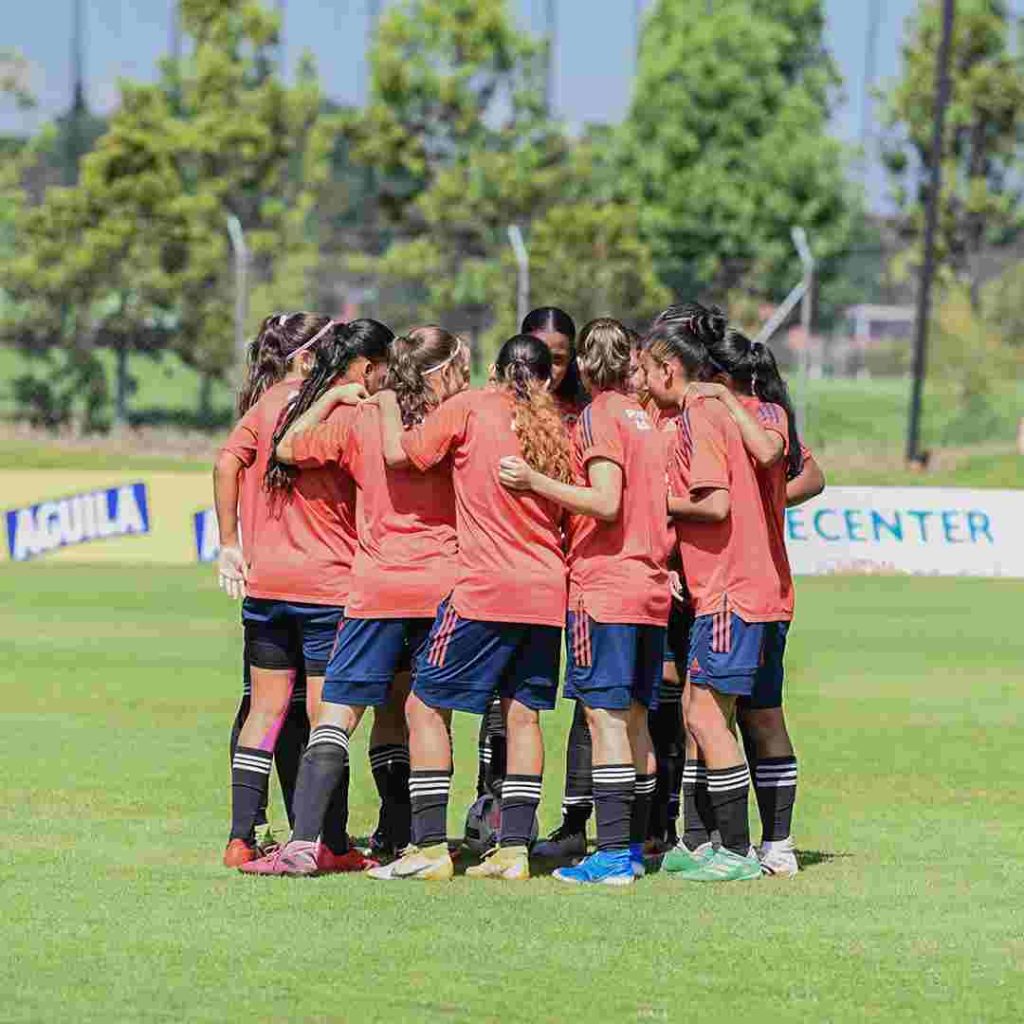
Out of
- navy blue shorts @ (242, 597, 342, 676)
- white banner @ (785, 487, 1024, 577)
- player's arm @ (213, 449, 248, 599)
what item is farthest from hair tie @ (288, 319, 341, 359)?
white banner @ (785, 487, 1024, 577)

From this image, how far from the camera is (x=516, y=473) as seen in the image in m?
7.21

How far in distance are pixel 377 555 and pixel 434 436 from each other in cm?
49

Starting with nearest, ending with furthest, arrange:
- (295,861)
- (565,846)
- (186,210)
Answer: (295,861), (565,846), (186,210)

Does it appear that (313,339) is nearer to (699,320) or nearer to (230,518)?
(230,518)

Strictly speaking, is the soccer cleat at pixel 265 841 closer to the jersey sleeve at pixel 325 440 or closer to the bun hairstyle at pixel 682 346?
the jersey sleeve at pixel 325 440

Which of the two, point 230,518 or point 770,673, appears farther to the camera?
point 230,518

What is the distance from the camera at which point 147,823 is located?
8648 millimetres

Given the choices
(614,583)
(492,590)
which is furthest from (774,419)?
(492,590)

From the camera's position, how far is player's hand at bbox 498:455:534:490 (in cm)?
720

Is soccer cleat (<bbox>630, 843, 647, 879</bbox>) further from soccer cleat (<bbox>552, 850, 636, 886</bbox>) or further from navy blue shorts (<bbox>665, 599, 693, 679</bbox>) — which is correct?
navy blue shorts (<bbox>665, 599, 693, 679</bbox>)

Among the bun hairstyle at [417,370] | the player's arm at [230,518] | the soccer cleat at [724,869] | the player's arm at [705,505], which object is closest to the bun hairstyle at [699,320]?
the player's arm at [705,505]

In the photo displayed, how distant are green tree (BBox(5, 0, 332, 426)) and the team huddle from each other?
2277 centimetres

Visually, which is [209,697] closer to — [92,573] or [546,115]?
[92,573]

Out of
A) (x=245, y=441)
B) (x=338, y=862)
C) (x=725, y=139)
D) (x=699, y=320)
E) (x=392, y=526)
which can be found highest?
(x=725, y=139)
